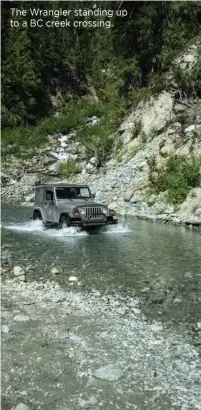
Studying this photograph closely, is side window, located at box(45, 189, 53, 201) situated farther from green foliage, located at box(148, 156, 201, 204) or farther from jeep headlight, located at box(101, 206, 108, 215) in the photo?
green foliage, located at box(148, 156, 201, 204)

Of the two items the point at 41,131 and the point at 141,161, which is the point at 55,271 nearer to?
the point at 141,161

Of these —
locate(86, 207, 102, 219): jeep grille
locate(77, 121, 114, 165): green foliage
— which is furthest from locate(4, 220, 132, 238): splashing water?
locate(77, 121, 114, 165): green foliage

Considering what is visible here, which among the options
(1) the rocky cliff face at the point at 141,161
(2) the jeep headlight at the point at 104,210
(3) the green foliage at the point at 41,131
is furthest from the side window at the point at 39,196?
(3) the green foliage at the point at 41,131

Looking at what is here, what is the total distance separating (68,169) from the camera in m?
34.9

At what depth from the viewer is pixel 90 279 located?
10305mm

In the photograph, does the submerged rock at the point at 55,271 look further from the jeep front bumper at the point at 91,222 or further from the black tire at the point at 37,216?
the black tire at the point at 37,216

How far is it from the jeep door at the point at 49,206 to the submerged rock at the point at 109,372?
40.3 feet

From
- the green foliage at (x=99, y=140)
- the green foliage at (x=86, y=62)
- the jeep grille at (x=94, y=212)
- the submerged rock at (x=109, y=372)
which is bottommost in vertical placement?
the submerged rock at (x=109, y=372)

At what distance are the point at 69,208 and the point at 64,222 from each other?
28.5 inches

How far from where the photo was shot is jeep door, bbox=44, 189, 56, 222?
17872mm

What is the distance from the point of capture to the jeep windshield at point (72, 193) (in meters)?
18.1

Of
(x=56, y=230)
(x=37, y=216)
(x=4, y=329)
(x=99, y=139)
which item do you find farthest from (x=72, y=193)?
(x=99, y=139)

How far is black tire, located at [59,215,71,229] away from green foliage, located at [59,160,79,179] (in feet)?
55.7

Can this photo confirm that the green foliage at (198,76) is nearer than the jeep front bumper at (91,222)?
No
